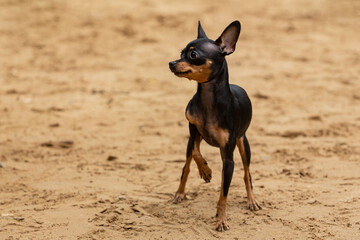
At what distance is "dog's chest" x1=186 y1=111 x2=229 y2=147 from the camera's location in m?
4.61

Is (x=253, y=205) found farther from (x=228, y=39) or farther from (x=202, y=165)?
(x=228, y=39)

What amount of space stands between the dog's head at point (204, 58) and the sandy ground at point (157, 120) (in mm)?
1386

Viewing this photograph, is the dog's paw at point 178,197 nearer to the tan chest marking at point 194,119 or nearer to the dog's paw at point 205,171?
the dog's paw at point 205,171

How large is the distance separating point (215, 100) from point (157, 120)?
11.4 feet

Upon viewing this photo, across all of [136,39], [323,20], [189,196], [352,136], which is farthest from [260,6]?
[189,196]

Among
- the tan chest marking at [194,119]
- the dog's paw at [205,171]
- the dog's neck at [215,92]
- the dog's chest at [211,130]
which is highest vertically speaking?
the dog's neck at [215,92]

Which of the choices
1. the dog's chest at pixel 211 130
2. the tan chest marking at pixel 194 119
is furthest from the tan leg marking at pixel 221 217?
the tan chest marking at pixel 194 119

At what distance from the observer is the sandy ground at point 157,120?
4.90 metres

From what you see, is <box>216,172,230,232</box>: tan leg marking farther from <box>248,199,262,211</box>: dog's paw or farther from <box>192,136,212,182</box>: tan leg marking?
<box>248,199,262,211</box>: dog's paw

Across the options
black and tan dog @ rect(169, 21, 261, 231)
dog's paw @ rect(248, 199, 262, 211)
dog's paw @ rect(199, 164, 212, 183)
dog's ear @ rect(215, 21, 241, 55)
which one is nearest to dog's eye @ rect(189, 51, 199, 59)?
black and tan dog @ rect(169, 21, 261, 231)

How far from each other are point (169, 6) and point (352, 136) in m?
7.81

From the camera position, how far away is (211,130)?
15.2 ft

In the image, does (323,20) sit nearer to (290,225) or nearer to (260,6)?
(260,6)

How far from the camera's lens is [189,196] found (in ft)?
17.8
